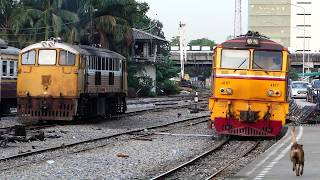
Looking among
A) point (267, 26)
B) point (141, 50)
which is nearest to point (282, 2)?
point (267, 26)

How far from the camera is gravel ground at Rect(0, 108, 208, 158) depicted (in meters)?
18.0

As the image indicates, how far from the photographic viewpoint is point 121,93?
103ft

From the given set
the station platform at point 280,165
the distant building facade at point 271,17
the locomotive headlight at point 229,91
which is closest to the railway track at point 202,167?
the station platform at point 280,165

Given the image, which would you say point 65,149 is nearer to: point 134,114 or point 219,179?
point 219,179

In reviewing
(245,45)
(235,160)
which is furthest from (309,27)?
(235,160)

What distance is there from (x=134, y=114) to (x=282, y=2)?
12735 cm

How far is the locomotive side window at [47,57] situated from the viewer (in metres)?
26.0

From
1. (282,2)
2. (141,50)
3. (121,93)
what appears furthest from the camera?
(282,2)

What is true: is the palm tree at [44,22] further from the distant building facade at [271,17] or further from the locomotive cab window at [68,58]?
the distant building facade at [271,17]

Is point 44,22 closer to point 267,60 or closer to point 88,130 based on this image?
point 88,130

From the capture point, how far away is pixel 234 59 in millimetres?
20719

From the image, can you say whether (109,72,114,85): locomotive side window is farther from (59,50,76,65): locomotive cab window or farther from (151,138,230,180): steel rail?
(151,138,230,180): steel rail

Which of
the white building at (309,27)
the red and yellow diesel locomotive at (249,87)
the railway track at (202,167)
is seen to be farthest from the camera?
the white building at (309,27)

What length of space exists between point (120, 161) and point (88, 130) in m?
8.76
